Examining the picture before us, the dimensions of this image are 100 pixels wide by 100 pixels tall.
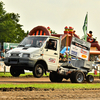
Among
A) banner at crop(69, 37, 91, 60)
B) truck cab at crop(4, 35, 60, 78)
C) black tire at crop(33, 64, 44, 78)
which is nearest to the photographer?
truck cab at crop(4, 35, 60, 78)

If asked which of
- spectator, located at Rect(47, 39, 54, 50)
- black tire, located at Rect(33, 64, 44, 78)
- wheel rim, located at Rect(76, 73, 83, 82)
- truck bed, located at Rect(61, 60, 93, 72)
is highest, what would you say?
spectator, located at Rect(47, 39, 54, 50)

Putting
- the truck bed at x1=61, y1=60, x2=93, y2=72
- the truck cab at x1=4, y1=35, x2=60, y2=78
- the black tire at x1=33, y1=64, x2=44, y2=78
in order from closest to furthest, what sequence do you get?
the truck cab at x1=4, y1=35, x2=60, y2=78
the black tire at x1=33, y1=64, x2=44, y2=78
the truck bed at x1=61, y1=60, x2=93, y2=72

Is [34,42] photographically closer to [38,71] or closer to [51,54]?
[51,54]

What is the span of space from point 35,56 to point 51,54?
115cm

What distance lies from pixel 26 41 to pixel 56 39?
1.67 m

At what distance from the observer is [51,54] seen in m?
16.5

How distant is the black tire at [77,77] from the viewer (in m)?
17.4

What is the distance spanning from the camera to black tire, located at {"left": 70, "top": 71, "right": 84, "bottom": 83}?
1743 cm

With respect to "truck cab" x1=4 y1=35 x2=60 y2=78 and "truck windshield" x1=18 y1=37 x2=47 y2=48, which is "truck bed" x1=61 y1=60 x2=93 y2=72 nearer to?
"truck cab" x1=4 y1=35 x2=60 y2=78

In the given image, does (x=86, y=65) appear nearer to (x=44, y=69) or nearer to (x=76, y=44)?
(x=76, y=44)

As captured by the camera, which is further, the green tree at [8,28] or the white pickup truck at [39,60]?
the green tree at [8,28]

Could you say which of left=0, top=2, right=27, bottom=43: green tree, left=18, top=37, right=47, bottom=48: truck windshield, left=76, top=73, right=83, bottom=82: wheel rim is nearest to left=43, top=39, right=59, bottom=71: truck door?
left=18, top=37, right=47, bottom=48: truck windshield

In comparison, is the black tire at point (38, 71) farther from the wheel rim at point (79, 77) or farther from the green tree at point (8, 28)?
the green tree at point (8, 28)

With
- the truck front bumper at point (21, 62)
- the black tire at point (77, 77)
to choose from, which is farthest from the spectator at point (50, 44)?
the black tire at point (77, 77)
